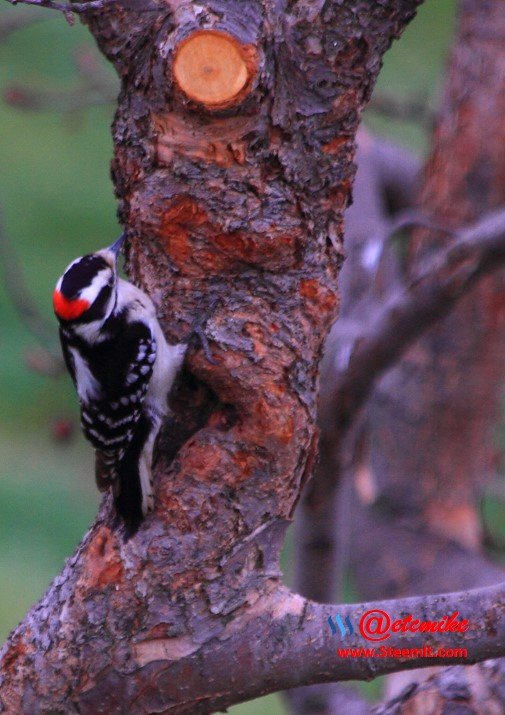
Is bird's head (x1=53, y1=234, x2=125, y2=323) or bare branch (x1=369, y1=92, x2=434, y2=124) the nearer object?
bird's head (x1=53, y1=234, x2=125, y2=323)

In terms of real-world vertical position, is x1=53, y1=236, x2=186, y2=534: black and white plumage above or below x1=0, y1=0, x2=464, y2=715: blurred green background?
below

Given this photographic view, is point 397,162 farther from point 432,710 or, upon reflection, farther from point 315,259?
point 432,710

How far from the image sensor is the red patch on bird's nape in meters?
2.81

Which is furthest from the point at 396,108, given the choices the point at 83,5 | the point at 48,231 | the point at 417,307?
the point at 48,231

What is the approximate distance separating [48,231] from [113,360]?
8.37 meters

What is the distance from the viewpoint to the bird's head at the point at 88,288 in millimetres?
2777

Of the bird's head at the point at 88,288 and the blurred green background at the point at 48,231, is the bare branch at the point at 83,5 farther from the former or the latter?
the blurred green background at the point at 48,231

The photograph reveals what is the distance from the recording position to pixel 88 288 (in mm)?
2787

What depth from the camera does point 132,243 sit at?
255 centimetres

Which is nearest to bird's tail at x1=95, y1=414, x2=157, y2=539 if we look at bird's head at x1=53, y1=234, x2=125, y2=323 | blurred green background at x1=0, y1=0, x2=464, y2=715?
bird's head at x1=53, y1=234, x2=125, y2=323
